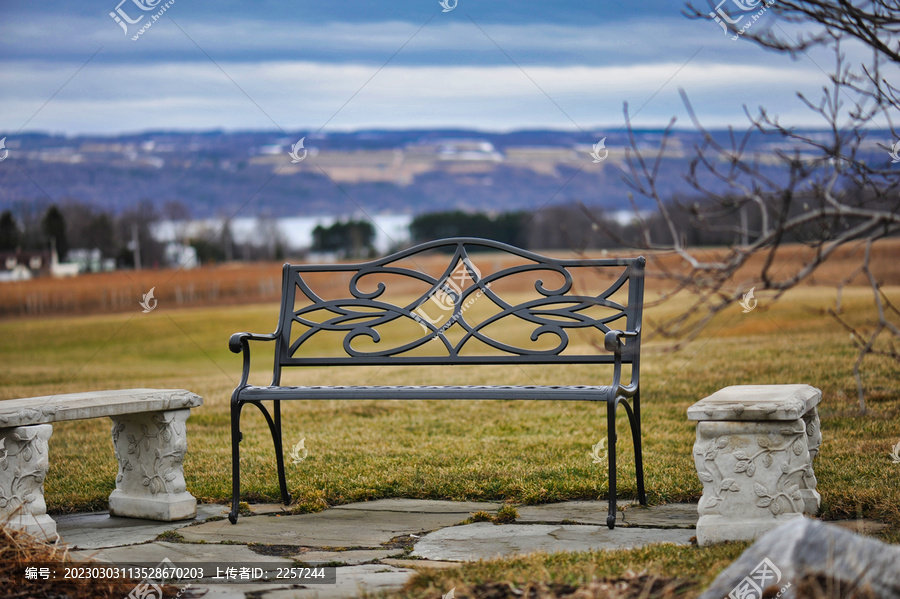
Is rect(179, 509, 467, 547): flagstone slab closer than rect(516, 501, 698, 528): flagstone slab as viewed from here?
Yes

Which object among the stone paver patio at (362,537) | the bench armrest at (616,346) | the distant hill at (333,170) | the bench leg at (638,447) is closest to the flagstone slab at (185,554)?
the stone paver patio at (362,537)

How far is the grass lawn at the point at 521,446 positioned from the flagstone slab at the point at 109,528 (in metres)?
0.24

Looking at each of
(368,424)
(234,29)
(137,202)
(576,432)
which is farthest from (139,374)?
(234,29)

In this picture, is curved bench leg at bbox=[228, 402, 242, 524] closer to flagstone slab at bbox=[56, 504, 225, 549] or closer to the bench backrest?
flagstone slab at bbox=[56, 504, 225, 549]

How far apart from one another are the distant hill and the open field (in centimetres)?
2982

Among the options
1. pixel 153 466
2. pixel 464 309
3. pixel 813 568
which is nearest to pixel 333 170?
pixel 464 309

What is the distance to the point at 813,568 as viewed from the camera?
2.21 m

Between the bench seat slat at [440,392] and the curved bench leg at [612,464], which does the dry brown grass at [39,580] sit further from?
the curved bench leg at [612,464]

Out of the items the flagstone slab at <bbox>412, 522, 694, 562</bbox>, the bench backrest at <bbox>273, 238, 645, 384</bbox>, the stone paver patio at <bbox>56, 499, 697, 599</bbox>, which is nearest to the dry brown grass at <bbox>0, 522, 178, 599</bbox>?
the stone paver patio at <bbox>56, 499, 697, 599</bbox>

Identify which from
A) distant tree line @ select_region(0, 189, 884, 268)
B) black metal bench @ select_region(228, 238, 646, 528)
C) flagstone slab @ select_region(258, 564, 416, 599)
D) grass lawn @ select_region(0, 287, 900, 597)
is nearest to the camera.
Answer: flagstone slab @ select_region(258, 564, 416, 599)

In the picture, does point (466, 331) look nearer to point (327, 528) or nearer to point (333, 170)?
point (327, 528)

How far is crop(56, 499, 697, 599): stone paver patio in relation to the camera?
10.6ft

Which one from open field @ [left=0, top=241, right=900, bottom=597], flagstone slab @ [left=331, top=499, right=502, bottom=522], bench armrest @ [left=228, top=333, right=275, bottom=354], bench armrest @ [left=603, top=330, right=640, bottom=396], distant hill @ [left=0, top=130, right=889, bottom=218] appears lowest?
flagstone slab @ [left=331, top=499, right=502, bottom=522]

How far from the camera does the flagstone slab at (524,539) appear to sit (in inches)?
136
